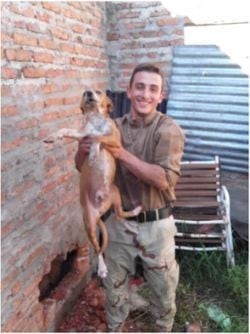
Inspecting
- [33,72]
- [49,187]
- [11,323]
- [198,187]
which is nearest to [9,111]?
[33,72]

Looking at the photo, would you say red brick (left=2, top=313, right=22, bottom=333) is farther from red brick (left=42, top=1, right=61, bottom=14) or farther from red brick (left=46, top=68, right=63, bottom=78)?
red brick (left=42, top=1, right=61, bottom=14)

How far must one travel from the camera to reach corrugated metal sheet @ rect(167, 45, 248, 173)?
476cm

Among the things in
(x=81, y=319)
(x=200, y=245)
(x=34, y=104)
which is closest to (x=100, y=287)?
(x=81, y=319)

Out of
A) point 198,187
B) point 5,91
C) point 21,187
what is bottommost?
point 198,187

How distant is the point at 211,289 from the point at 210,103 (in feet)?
6.37

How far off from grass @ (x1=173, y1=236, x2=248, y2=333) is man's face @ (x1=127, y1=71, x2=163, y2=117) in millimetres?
1927

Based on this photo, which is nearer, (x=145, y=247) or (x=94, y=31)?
(x=145, y=247)

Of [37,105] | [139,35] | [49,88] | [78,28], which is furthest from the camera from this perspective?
[139,35]

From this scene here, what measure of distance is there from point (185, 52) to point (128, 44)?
0.64 meters

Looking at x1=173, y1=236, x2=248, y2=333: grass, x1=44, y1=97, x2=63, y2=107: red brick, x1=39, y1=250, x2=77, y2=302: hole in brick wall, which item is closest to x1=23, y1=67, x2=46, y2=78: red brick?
x1=44, y1=97, x2=63, y2=107: red brick

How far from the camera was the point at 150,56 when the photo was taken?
16.3 feet

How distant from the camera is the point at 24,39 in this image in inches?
123

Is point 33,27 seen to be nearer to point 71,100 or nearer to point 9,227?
point 71,100

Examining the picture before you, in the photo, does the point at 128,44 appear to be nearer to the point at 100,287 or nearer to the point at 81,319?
the point at 100,287
